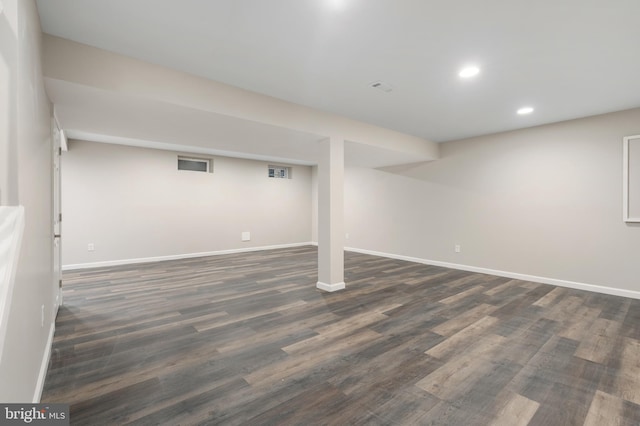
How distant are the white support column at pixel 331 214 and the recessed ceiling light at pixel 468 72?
5.73 feet

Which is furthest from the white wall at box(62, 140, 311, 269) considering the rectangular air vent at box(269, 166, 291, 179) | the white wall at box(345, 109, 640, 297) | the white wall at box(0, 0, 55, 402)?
the white wall at box(0, 0, 55, 402)

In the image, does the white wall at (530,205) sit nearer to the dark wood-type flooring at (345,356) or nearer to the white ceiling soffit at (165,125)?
the dark wood-type flooring at (345,356)

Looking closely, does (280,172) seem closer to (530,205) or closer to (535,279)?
(530,205)

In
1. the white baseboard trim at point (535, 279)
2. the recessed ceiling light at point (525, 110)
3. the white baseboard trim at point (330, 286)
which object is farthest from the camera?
the white baseboard trim at point (330, 286)

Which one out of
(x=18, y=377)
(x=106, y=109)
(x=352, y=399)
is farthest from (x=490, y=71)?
(x=18, y=377)

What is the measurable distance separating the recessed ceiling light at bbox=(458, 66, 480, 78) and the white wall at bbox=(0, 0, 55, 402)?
3.15 metres

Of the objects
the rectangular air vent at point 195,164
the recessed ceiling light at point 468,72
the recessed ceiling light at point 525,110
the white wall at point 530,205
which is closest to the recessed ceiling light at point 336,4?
the recessed ceiling light at point 468,72

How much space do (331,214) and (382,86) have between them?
1753 mm

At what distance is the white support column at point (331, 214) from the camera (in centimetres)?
404

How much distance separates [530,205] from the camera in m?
4.64

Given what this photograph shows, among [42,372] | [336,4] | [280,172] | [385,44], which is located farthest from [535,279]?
[280,172]

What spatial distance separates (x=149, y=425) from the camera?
156cm

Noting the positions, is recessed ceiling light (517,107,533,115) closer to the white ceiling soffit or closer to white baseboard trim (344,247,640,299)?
the white ceiling soffit

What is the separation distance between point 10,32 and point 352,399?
2550 millimetres
